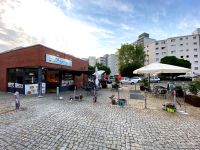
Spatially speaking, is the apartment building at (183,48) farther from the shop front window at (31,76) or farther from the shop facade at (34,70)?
the shop front window at (31,76)

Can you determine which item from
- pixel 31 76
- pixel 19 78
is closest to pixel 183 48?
pixel 31 76

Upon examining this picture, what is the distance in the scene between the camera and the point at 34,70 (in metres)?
14.9

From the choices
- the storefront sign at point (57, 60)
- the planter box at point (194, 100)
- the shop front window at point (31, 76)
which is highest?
the storefront sign at point (57, 60)

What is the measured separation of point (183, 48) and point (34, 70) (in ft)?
208

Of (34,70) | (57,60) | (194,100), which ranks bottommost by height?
(194,100)

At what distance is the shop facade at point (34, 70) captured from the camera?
14.3 meters

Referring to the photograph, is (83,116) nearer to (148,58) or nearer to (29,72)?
(29,72)

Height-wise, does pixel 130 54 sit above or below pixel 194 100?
above

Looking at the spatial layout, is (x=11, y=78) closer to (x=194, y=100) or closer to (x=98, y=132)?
(x=98, y=132)

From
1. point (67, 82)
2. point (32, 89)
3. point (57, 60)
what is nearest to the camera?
point (32, 89)

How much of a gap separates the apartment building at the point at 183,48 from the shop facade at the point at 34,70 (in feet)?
182

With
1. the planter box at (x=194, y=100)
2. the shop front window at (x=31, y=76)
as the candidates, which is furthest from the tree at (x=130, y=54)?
the planter box at (x=194, y=100)

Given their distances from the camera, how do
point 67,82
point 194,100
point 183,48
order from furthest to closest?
point 183,48 < point 67,82 < point 194,100

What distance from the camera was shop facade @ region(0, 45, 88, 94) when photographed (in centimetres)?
1426
